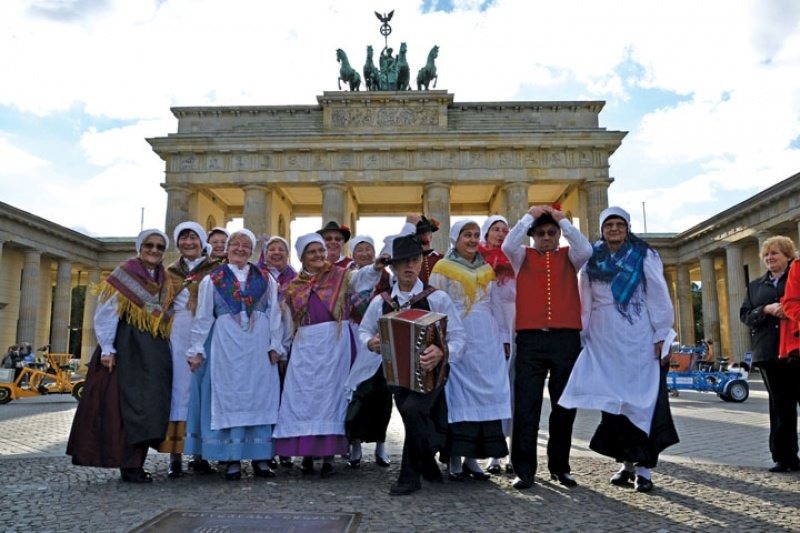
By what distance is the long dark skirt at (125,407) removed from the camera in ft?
17.6

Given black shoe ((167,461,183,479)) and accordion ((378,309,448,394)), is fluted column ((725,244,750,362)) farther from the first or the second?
black shoe ((167,461,183,479))

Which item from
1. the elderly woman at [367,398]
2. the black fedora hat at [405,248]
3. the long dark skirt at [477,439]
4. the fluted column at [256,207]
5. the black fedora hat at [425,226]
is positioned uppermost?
the fluted column at [256,207]

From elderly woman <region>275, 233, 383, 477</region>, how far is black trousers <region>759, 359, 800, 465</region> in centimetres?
403

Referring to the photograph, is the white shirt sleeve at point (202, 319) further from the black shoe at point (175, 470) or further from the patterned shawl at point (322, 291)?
the black shoe at point (175, 470)

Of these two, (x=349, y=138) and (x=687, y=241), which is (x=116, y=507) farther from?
(x=687, y=241)

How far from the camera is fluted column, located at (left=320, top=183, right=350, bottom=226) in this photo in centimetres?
3391

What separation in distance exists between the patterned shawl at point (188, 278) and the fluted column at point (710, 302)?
3374 centimetres

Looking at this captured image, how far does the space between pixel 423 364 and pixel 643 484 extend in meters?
2.05

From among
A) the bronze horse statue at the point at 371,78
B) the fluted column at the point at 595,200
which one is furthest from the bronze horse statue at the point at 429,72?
the fluted column at the point at 595,200

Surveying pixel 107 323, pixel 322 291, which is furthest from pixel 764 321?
pixel 107 323

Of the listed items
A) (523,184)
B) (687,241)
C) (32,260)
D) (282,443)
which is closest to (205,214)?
(32,260)

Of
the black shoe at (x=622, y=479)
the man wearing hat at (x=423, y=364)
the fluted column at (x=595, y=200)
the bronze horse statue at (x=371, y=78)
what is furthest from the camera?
the bronze horse statue at (x=371, y=78)

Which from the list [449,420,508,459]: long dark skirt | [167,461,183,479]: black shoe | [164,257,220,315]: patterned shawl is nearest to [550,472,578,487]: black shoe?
[449,420,508,459]: long dark skirt

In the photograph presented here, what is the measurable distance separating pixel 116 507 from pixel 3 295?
113 feet
